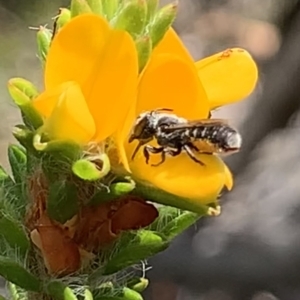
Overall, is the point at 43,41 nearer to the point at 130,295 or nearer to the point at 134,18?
the point at 134,18

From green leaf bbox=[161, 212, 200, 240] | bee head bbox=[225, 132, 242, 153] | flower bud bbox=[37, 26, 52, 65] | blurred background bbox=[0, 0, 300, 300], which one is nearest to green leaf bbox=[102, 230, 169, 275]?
green leaf bbox=[161, 212, 200, 240]

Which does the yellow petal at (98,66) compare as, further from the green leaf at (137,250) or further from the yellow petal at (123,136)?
the green leaf at (137,250)

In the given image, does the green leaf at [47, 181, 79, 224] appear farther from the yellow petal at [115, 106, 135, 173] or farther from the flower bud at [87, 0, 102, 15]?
the flower bud at [87, 0, 102, 15]

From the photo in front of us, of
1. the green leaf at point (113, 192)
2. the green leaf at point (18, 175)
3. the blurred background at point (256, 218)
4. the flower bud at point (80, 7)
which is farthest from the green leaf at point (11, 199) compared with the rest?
the blurred background at point (256, 218)

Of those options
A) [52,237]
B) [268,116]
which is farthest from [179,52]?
[268,116]

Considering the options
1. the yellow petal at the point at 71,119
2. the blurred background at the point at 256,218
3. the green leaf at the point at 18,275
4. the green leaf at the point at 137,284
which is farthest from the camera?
the blurred background at the point at 256,218

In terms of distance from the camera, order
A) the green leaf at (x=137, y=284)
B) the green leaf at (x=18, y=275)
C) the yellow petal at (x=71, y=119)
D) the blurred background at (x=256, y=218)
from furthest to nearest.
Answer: the blurred background at (x=256, y=218) → the green leaf at (x=137, y=284) → the green leaf at (x=18, y=275) → the yellow petal at (x=71, y=119)

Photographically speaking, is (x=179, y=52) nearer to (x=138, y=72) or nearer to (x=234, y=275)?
(x=138, y=72)

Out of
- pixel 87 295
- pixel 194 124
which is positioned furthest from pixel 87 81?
pixel 87 295
